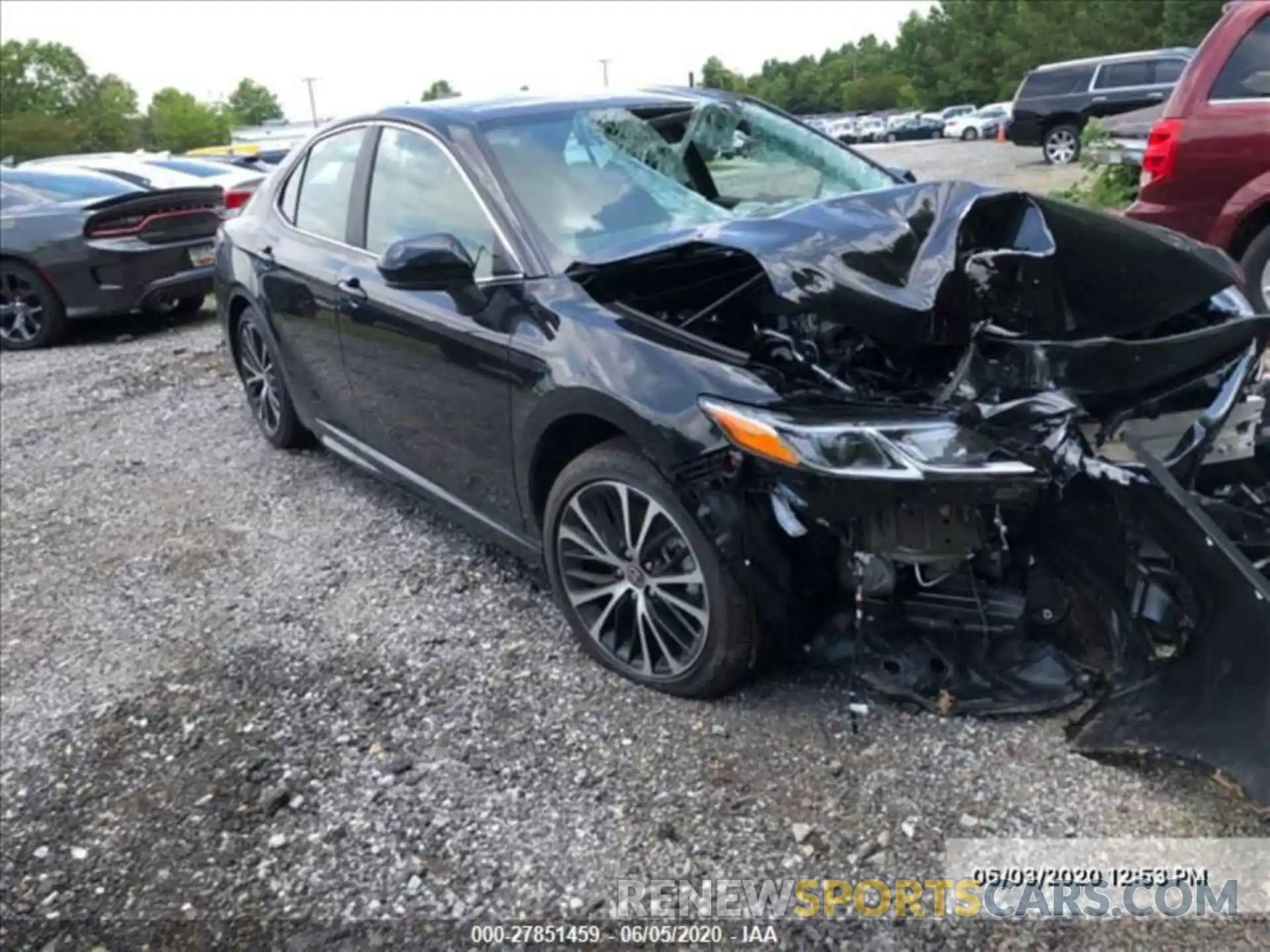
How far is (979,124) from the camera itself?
145 ft

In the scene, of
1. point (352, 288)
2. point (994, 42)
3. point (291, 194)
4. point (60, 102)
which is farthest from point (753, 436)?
point (60, 102)

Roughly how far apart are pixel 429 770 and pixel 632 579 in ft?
2.54

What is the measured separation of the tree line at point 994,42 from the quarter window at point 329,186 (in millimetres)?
33609

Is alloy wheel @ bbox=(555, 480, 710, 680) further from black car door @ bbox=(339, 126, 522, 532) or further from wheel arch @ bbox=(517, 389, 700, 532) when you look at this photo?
black car door @ bbox=(339, 126, 522, 532)

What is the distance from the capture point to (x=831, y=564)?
115 inches

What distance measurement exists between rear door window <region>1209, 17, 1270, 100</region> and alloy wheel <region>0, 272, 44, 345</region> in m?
8.69

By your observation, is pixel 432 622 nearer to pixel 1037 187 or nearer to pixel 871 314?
pixel 871 314

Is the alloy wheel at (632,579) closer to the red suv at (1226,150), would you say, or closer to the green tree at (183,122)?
the red suv at (1226,150)

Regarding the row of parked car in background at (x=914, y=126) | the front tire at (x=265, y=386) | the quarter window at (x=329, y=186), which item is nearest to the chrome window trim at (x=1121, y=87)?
the front tire at (x=265, y=386)

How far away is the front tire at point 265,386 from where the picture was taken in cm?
526

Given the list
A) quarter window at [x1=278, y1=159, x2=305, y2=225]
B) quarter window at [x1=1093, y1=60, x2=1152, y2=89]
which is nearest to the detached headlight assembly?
quarter window at [x1=278, y1=159, x2=305, y2=225]

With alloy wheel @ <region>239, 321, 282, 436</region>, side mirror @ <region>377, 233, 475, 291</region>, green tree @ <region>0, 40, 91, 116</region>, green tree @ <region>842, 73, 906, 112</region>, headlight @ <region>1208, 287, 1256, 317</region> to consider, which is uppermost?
green tree @ <region>0, 40, 91, 116</region>

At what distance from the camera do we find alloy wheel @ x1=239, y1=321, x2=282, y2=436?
213 inches

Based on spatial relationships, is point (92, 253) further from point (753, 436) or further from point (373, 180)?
point (753, 436)
